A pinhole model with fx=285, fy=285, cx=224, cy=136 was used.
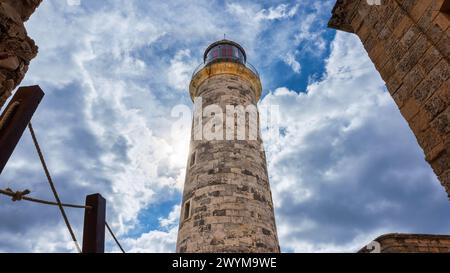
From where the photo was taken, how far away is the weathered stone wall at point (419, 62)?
10.3 feet

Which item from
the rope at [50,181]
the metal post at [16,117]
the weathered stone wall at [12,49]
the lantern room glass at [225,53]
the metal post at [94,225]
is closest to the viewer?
the metal post at [16,117]

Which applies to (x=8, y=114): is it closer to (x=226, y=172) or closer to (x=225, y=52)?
(x=226, y=172)

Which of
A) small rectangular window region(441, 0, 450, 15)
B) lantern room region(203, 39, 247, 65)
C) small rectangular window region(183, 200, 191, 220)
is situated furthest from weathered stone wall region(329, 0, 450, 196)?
lantern room region(203, 39, 247, 65)

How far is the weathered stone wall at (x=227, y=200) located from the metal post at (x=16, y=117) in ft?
21.1

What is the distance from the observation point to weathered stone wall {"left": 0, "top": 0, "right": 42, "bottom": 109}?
6.92ft

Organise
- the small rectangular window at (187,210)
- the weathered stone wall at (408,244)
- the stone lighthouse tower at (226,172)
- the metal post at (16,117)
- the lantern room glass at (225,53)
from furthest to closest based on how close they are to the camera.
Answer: the lantern room glass at (225,53), the small rectangular window at (187,210), the stone lighthouse tower at (226,172), the weathered stone wall at (408,244), the metal post at (16,117)

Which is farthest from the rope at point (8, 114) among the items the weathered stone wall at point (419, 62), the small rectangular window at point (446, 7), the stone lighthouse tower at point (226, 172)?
the stone lighthouse tower at point (226, 172)

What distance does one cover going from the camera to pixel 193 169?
9969mm

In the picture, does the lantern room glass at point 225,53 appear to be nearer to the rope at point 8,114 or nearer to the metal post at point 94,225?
the metal post at point 94,225

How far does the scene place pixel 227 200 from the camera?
8562 mm
